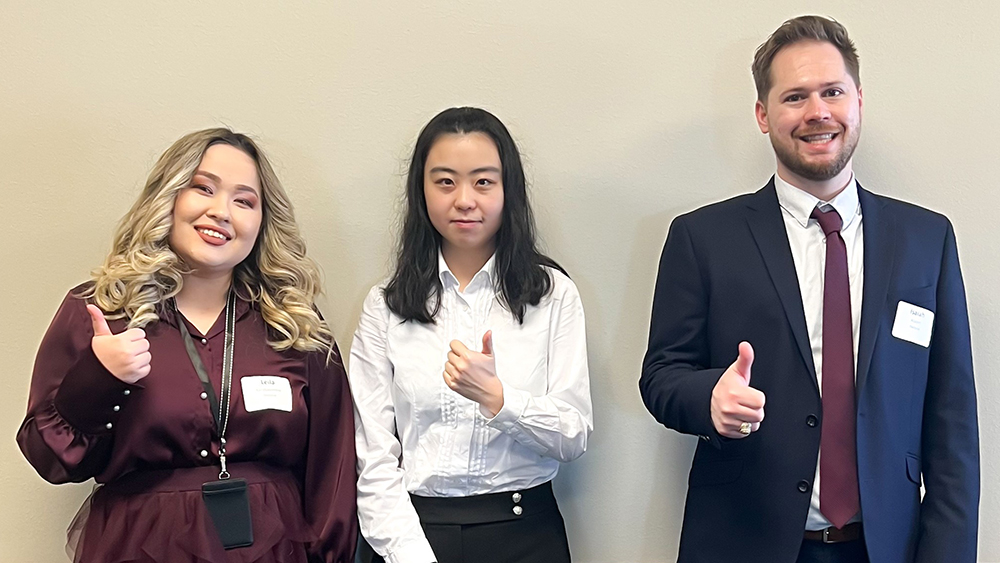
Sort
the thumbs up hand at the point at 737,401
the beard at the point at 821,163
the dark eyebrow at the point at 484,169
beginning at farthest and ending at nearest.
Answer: the dark eyebrow at the point at 484,169, the beard at the point at 821,163, the thumbs up hand at the point at 737,401

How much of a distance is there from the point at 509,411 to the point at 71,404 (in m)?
0.91

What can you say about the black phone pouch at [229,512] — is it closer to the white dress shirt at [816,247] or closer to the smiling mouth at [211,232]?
the smiling mouth at [211,232]

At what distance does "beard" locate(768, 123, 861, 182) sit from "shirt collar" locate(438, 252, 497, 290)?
737 mm

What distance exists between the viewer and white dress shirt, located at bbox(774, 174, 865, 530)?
6.02ft

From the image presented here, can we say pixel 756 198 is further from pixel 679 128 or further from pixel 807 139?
pixel 679 128

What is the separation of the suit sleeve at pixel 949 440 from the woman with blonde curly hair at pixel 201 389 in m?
1.31

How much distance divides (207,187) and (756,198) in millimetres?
1311

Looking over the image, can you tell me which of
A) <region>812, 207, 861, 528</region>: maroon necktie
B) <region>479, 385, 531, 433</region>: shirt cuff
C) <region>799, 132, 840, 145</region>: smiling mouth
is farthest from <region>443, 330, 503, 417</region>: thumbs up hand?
<region>799, 132, 840, 145</region>: smiling mouth

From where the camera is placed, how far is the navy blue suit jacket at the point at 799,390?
1.76m

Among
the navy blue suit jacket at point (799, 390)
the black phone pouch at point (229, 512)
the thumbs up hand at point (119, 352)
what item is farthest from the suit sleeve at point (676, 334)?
the thumbs up hand at point (119, 352)

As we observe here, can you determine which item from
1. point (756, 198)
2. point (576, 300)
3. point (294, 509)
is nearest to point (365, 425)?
point (294, 509)

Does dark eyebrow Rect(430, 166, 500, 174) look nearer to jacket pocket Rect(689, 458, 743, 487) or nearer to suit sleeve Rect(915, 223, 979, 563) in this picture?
jacket pocket Rect(689, 458, 743, 487)

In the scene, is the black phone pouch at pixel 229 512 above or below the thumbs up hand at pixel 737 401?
below

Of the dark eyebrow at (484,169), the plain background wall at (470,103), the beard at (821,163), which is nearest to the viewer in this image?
the beard at (821,163)
